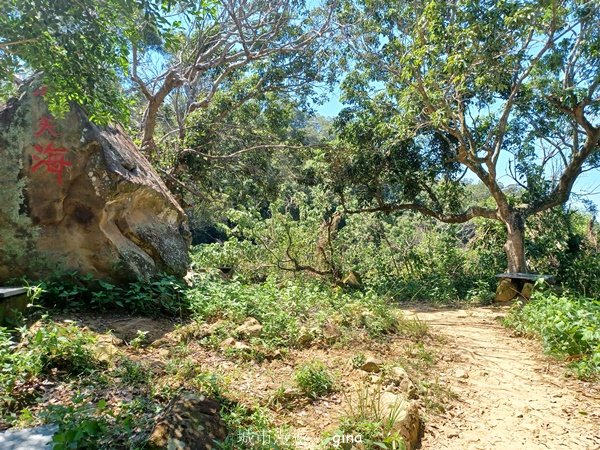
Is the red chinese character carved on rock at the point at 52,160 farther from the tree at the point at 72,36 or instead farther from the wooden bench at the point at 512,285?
the wooden bench at the point at 512,285

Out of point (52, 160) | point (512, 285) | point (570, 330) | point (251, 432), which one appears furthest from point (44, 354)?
point (512, 285)

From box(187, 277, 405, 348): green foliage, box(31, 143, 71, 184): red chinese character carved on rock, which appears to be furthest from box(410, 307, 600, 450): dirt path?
box(31, 143, 71, 184): red chinese character carved on rock

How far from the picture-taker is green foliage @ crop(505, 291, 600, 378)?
3965 mm

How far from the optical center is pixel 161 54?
13.2m

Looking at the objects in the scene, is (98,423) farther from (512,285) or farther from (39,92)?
(512,285)

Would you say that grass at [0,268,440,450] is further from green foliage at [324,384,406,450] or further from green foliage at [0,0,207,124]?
green foliage at [0,0,207,124]

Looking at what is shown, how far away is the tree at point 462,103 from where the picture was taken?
259 inches

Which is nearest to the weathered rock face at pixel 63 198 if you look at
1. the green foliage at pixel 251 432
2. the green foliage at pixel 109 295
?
the green foliage at pixel 109 295

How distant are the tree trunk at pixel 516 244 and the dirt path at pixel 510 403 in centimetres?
455

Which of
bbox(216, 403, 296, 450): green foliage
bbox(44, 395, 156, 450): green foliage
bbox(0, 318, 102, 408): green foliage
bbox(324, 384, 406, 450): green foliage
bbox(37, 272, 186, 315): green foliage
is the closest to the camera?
bbox(44, 395, 156, 450): green foliage

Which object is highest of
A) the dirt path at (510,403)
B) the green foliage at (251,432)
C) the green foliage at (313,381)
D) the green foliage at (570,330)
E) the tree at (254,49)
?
the tree at (254,49)

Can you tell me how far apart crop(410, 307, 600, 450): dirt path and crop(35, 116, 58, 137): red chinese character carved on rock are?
5132 mm

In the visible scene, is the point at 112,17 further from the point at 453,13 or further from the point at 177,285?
the point at 453,13

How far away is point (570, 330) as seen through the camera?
4.34 meters
